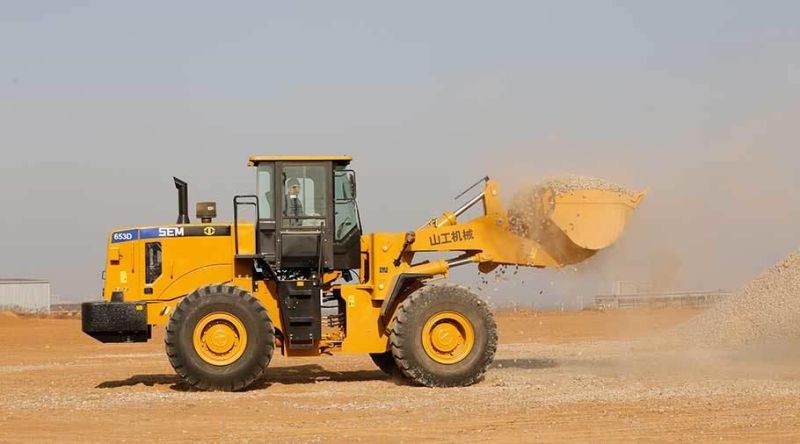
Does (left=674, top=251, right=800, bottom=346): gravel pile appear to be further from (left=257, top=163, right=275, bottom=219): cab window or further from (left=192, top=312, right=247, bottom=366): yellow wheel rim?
(left=192, top=312, right=247, bottom=366): yellow wheel rim

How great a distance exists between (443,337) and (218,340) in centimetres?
345

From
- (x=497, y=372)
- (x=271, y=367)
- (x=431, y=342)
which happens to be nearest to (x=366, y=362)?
(x=271, y=367)

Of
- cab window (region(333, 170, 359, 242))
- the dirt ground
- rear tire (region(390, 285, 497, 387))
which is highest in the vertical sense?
cab window (region(333, 170, 359, 242))

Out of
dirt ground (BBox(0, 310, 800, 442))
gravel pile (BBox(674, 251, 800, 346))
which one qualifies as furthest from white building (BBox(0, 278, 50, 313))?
gravel pile (BBox(674, 251, 800, 346))

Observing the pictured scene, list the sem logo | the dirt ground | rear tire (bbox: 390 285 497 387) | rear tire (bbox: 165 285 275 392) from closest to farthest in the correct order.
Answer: the dirt ground < rear tire (bbox: 165 285 275 392) < rear tire (bbox: 390 285 497 387) < the sem logo

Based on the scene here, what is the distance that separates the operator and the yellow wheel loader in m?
0.03

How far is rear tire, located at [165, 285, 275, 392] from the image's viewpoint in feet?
55.5

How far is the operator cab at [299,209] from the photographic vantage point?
17641 mm

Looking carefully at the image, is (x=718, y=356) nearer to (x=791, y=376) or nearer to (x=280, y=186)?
(x=791, y=376)

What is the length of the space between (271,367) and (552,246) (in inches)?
267

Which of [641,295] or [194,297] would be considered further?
[641,295]

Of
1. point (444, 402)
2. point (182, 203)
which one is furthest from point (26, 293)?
point (444, 402)

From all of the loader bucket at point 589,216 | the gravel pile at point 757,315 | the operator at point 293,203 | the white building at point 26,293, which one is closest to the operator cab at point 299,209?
the operator at point 293,203

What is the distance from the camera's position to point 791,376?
699 inches
